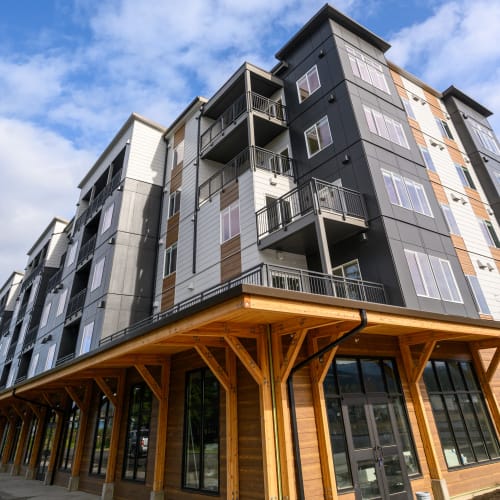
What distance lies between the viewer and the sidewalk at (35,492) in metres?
12.4

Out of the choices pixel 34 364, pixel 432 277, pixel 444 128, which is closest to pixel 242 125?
pixel 432 277

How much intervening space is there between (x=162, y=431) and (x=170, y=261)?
8746 millimetres

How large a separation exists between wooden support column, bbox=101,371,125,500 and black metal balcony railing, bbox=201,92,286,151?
11.5 m

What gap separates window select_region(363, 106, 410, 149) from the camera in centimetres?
1423

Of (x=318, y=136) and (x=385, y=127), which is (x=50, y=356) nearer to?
(x=318, y=136)

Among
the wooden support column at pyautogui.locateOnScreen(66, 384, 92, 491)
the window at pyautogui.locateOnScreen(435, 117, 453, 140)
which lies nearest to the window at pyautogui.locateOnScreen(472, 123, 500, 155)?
the window at pyautogui.locateOnScreen(435, 117, 453, 140)

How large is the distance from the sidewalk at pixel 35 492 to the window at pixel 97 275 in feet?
28.1

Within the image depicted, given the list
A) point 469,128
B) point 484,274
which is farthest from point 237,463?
point 469,128

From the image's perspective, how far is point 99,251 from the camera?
1928 centimetres

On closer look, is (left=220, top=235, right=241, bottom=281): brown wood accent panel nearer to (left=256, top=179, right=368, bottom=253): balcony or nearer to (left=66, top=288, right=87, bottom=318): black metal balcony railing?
(left=256, top=179, right=368, bottom=253): balcony

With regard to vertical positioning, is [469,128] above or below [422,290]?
above

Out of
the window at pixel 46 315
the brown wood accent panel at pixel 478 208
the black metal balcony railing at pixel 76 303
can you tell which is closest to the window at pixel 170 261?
the black metal balcony railing at pixel 76 303

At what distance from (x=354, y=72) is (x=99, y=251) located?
49.9 ft

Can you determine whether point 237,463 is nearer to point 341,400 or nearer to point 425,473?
point 341,400
